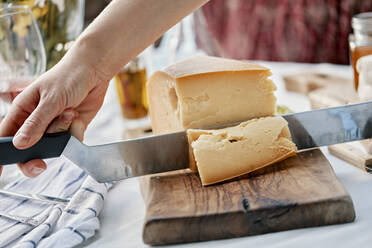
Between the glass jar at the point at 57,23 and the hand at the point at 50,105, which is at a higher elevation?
the glass jar at the point at 57,23

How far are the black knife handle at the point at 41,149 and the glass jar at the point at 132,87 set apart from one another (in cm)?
59

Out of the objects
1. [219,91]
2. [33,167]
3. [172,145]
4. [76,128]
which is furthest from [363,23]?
[33,167]

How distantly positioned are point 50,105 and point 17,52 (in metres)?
0.39

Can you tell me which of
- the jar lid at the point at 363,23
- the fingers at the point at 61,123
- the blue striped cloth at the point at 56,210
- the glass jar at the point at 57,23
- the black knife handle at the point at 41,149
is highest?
the glass jar at the point at 57,23

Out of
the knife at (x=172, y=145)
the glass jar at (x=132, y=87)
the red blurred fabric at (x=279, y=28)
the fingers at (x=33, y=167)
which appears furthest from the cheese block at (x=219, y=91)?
the red blurred fabric at (x=279, y=28)

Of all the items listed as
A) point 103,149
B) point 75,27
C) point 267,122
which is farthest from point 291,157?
point 75,27

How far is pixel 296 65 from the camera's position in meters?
1.83

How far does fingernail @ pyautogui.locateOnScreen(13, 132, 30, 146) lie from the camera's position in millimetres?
847

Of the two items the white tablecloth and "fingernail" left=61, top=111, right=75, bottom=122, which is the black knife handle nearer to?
"fingernail" left=61, top=111, right=75, bottom=122

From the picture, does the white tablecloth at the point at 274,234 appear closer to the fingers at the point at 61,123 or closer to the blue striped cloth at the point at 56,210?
the blue striped cloth at the point at 56,210

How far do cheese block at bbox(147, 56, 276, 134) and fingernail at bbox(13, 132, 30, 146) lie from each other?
0.32 metres

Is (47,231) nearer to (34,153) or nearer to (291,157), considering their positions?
(34,153)

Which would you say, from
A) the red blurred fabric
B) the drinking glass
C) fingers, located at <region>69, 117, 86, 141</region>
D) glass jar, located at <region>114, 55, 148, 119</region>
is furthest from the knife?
the red blurred fabric

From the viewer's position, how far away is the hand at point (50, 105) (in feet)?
2.88
